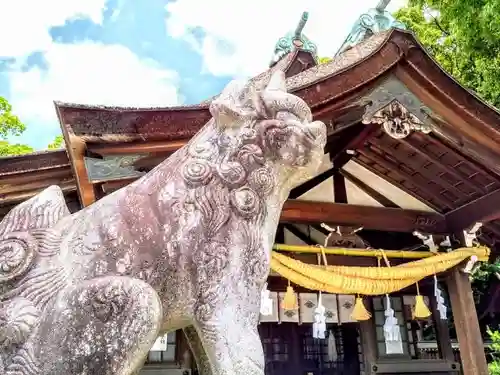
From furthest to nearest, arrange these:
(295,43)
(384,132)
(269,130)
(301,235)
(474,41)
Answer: (474,41), (295,43), (301,235), (384,132), (269,130)

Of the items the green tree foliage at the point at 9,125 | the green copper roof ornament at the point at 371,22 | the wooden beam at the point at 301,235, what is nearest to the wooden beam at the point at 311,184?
the wooden beam at the point at 301,235

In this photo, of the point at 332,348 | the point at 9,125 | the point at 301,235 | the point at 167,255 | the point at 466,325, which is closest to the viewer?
the point at 167,255

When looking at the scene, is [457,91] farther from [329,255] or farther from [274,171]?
[274,171]

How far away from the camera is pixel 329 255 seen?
19.8 ft

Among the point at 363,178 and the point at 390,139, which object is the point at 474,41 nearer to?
the point at 363,178

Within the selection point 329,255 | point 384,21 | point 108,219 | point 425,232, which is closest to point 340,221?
point 329,255

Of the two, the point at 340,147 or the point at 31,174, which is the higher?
the point at 340,147

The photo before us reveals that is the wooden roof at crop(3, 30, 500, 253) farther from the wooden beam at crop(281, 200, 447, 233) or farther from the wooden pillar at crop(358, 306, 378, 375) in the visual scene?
the wooden pillar at crop(358, 306, 378, 375)

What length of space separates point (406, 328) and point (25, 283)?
6.62 metres

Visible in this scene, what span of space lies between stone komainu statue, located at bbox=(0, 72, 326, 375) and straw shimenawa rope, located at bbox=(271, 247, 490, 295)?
3068 mm

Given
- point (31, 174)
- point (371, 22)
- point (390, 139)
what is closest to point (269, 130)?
point (31, 174)

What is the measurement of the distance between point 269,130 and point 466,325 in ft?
16.0

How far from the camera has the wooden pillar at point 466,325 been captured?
5.59 meters

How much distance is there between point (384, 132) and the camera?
5438 millimetres
